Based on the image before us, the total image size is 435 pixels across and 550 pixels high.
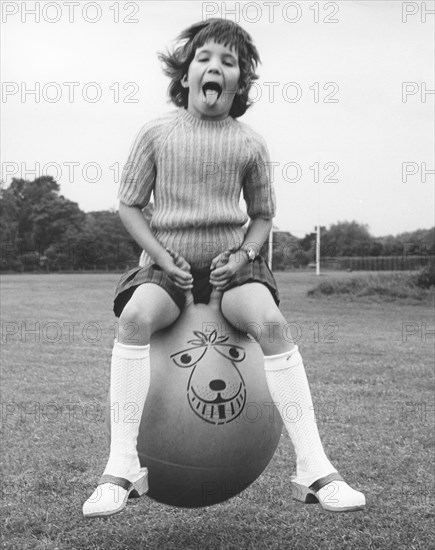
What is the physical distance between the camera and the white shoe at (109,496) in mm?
3252

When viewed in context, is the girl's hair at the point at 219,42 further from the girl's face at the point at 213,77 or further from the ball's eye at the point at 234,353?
the ball's eye at the point at 234,353

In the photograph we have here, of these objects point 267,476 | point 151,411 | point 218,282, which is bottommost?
point 267,476

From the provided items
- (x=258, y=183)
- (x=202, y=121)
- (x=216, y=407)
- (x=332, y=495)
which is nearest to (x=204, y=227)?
(x=258, y=183)

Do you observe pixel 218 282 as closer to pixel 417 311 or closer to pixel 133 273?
pixel 133 273

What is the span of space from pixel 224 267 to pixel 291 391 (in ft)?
2.14

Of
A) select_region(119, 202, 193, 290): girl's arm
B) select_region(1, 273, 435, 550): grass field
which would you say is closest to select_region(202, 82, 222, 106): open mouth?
select_region(119, 202, 193, 290): girl's arm

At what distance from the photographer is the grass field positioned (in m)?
4.24

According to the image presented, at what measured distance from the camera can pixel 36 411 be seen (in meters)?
7.60

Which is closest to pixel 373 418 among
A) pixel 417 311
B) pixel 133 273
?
pixel 133 273

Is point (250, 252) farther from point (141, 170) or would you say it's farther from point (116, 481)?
point (116, 481)

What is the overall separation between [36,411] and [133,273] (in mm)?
4183

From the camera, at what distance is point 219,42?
12.3 ft

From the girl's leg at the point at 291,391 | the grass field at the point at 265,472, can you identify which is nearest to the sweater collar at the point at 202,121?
the girl's leg at the point at 291,391

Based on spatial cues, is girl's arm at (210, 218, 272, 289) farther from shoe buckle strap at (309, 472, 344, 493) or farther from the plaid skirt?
shoe buckle strap at (309, 472, 344, 493)
